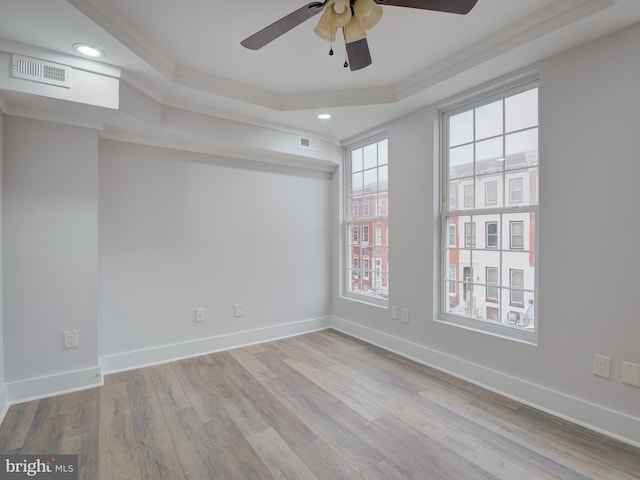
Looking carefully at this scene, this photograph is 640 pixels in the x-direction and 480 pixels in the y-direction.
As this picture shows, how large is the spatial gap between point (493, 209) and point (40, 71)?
3.43 m

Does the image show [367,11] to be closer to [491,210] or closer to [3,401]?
[491,210]

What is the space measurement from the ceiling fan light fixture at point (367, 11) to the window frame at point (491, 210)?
1.54 meters

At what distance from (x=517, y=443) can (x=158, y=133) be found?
143 inches

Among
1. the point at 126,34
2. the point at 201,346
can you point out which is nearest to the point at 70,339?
the point at 201,346

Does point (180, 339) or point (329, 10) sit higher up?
point (329, 10)

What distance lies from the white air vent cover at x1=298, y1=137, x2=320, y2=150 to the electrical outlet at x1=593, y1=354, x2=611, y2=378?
10.5ft

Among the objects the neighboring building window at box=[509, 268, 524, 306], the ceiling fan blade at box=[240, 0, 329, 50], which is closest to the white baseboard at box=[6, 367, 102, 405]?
the ceiling fan blade at box=[240, 0, 329, 50]

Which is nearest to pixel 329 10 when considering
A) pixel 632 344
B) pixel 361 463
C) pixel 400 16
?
pixel 400 16

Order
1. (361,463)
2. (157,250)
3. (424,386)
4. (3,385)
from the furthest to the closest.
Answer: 1. (157,250)
2. (424,386)
3. (3,385)
4. (361,463)

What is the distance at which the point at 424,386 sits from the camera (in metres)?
2.69

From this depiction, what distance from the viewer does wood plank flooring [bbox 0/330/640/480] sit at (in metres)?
1.75

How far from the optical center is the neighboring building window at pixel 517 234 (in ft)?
8.33

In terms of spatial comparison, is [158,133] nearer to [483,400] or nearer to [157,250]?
[157,250]

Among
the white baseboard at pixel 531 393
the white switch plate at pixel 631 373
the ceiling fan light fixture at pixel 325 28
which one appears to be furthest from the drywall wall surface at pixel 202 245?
the white switch plate at pixel 631 373
